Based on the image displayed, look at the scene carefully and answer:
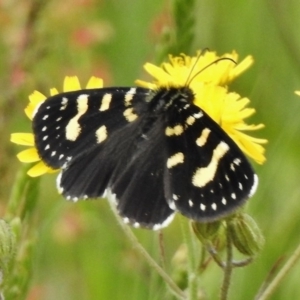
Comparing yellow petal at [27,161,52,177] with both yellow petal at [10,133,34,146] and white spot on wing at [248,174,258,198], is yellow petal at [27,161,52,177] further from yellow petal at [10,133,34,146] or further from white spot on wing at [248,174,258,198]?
white spot on wing at [248,174,258,198]

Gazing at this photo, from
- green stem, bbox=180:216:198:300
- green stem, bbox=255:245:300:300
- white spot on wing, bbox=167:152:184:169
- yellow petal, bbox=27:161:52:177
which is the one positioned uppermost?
yellow petal, bbox=27:161:52:177

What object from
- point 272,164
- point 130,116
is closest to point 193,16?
point 130,116

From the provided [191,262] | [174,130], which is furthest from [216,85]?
[191,262]

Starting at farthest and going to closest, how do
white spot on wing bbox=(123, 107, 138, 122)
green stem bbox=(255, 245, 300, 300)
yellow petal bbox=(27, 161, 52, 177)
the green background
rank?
the green background < white spot on wing bbox=(123, 107, 138, 122) < yellow petal bbox=(27, 161, 52, 177) < green stem bbox=(255, 245, 300, 300)

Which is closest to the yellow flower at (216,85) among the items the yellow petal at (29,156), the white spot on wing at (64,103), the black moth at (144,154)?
the black moth at (144,154)

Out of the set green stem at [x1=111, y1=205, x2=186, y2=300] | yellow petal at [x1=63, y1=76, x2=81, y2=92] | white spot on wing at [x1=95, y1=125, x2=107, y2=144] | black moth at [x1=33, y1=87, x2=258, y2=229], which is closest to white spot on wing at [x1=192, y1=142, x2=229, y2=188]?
black moth at [x1=33, y1=87, x2=258, y2=229]

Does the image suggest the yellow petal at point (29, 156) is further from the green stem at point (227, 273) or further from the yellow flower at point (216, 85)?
the green stem at point (227, 273)

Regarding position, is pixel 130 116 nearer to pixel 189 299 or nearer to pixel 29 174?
pixel 29 174
